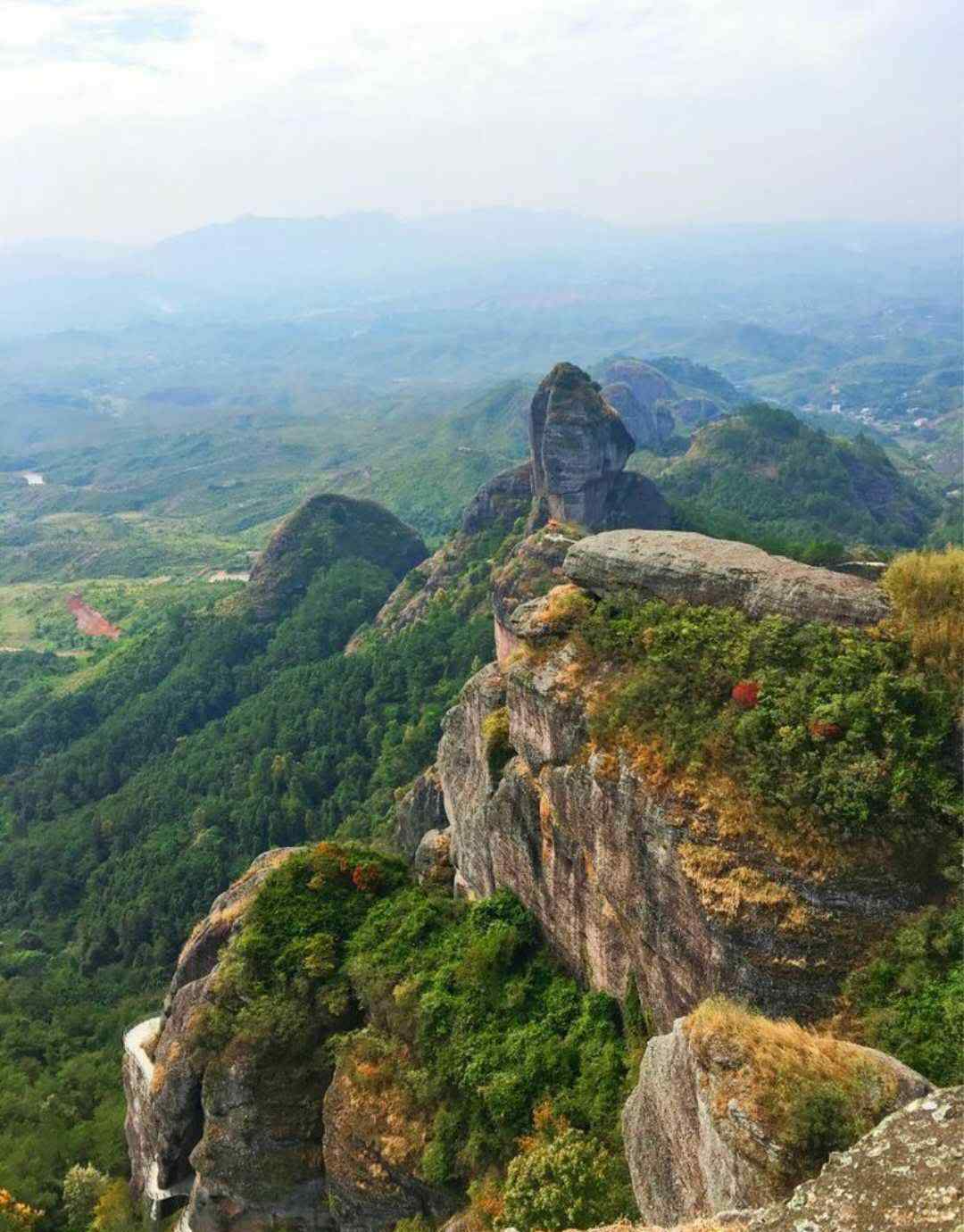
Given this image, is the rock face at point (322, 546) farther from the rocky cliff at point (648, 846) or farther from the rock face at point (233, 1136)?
the rocky cliff at point (648, 846)

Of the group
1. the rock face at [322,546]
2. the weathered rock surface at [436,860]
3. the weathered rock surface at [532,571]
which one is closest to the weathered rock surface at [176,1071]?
the weathered rock surface at [436,860]

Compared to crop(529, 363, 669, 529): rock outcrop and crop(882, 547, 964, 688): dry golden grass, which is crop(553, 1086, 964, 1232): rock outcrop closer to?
crop(882, 547, 964, 688): dry golden grass

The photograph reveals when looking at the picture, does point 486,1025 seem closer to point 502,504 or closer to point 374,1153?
point 374,1153

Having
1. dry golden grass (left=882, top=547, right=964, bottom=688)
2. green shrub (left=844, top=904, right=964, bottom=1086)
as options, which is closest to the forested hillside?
green shrub (left=844, top=904, right=964, bottom=1086)

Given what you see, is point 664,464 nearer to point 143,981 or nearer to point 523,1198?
point 143,981

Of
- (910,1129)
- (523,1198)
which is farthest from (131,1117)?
(910,1129)

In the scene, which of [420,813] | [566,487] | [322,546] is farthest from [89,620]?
[420,813]

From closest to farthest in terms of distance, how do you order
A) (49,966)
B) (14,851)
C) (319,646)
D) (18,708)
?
(49,966)
(14,851)
(319,646)
(18,708)
